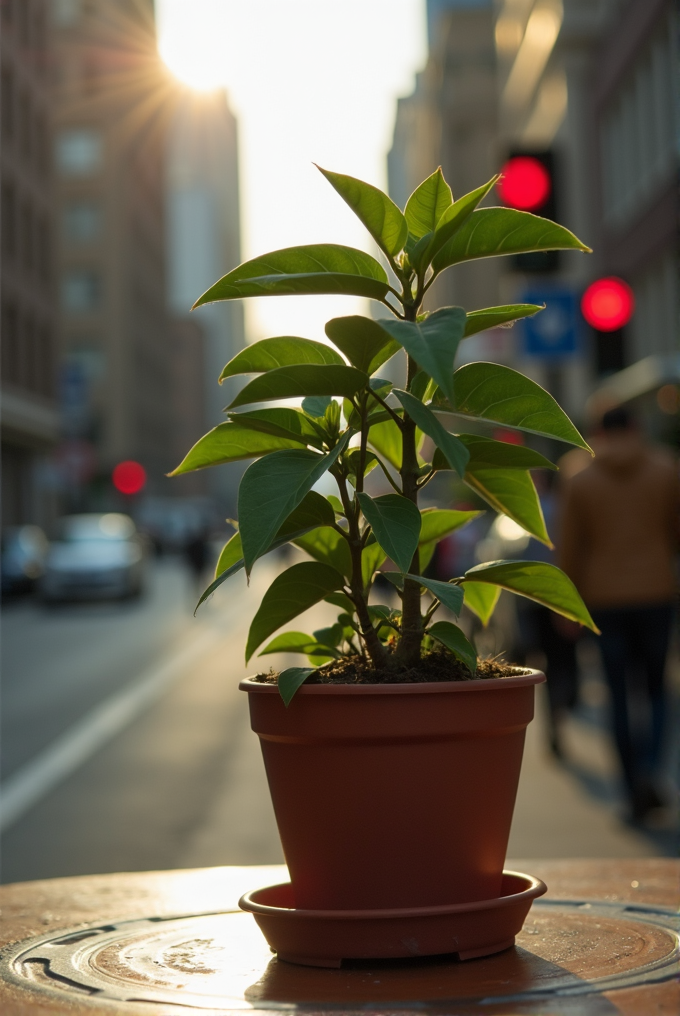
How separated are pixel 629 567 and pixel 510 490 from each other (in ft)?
15.1

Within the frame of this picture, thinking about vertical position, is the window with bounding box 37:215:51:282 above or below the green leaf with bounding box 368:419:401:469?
above

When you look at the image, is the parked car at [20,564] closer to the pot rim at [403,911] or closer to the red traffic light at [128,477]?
the pot rim at [403,911]

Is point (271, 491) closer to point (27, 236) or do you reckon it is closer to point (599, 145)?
point (599, 145)

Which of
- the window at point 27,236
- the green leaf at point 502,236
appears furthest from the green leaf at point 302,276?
the window at point 27,236

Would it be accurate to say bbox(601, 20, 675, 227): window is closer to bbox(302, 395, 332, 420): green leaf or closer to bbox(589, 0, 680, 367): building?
bbox(589, 0, 680, 367): building

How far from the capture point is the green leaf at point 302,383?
1.77 metres

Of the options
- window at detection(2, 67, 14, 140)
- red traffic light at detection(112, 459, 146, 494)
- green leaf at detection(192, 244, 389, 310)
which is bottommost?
green leaf at detection(192, 244, 389, 310)

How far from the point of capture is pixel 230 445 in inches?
75.5

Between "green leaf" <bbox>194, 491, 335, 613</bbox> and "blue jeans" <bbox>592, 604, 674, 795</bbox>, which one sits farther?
"blue jeans" <bbox>592, 604, 674, 795</bbox>

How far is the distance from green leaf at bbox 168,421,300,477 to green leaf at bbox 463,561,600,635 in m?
0.32

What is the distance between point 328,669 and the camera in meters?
1.96

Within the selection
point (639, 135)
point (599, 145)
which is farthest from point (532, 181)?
point (599, 145)

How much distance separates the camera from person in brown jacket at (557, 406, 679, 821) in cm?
644

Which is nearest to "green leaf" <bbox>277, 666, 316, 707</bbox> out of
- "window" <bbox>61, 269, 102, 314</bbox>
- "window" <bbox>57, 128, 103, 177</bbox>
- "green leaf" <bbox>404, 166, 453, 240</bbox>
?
"green leaf" <bbox>404, 166, 453, 240</bbox>
